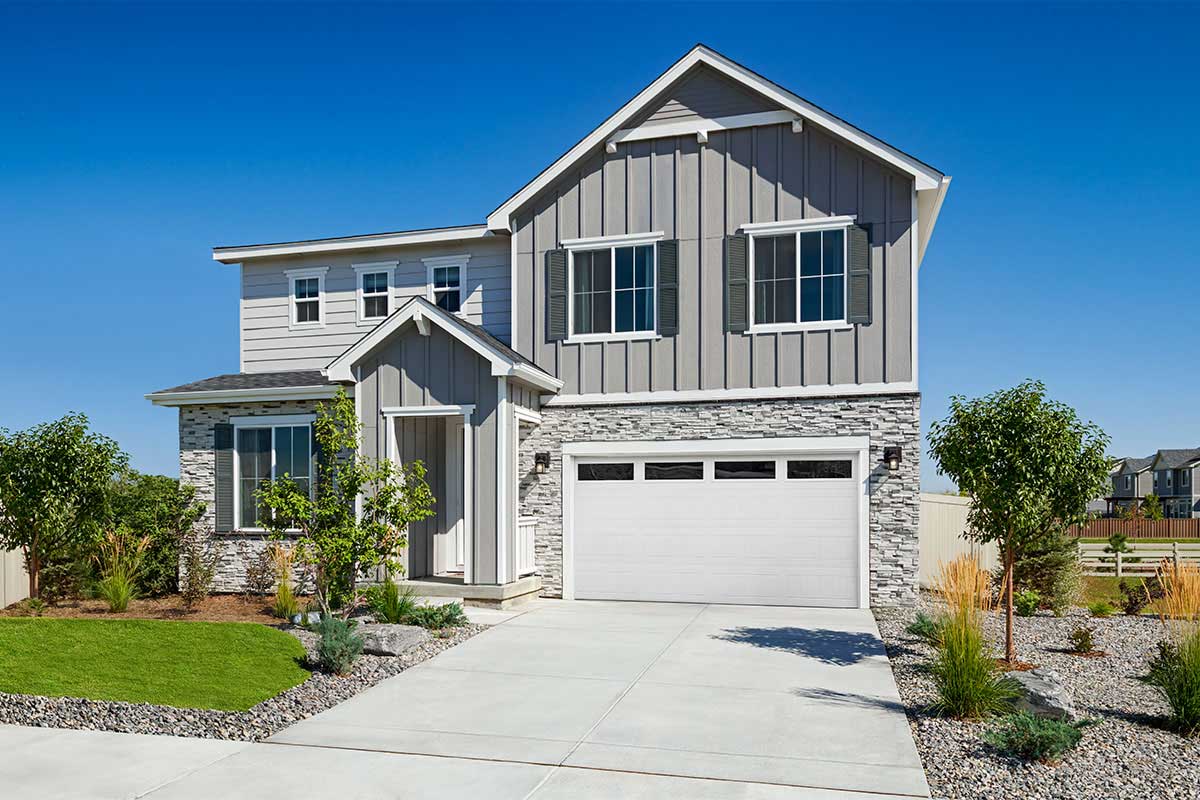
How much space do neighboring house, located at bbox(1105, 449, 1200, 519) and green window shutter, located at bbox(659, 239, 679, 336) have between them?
57.7 metres

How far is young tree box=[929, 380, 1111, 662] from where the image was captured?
28.7 ft

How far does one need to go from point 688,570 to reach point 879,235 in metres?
5.83

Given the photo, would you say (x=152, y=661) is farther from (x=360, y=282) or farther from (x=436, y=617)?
(x=360, y=282)

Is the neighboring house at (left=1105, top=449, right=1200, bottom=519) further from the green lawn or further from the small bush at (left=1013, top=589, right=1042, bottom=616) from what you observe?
the green lawn

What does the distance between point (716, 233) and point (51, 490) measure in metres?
10.6

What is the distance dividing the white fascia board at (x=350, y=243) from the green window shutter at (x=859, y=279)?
6.02m

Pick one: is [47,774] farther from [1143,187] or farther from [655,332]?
[1143,187]

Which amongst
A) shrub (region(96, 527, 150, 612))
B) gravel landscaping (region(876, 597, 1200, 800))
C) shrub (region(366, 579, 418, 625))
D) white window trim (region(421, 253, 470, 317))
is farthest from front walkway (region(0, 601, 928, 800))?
white window trim (region(421, 253, 470, 317))

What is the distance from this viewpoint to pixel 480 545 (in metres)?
12.6

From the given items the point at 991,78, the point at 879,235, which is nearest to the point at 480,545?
the point at 879,235

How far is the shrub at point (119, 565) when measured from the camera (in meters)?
12.3

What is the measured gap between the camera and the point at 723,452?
1344cm

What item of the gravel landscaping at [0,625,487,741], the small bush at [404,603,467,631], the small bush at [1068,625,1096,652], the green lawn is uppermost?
the green lawn

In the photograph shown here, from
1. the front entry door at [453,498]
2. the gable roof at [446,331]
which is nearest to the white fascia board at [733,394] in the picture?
the gable roof at [446,331]
